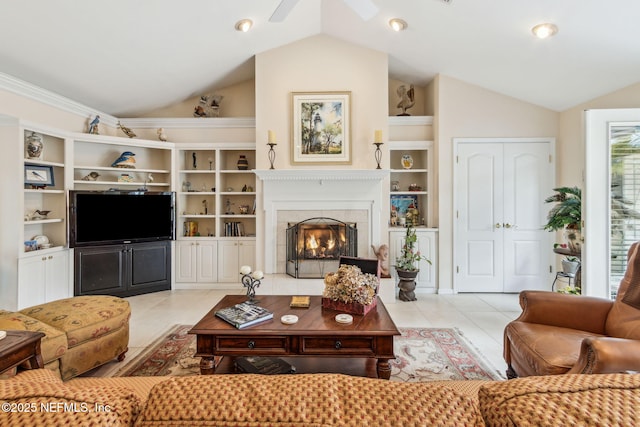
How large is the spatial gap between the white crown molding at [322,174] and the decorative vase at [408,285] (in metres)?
Answer: 1.31

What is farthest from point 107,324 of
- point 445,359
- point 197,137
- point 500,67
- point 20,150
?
point 500,67

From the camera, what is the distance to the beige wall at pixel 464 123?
4.38 meters

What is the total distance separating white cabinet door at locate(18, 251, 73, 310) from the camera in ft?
11.0

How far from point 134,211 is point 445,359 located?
13.7ft

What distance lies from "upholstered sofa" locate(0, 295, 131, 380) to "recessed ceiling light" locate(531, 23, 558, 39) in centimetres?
439

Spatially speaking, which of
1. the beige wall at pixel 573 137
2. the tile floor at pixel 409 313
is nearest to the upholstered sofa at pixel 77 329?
the tile floor at pixel 409 313

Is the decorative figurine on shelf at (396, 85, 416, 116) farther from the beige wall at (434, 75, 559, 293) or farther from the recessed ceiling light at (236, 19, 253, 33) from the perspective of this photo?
the recessed ceiling light at (236, 19, 253, 33)

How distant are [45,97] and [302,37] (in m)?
3.15

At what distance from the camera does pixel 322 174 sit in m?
4.13

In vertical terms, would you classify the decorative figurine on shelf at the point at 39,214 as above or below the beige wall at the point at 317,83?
below

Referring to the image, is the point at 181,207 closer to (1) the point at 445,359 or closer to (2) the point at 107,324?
(2) the point at 107,324

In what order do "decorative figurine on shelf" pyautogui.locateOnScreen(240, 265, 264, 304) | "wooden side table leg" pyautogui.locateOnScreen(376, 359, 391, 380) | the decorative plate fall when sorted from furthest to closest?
the decorative plate → "decorative figurine on shelf" pyautogui.locateOnScreen(240, 265, 264, 304) → "wooden side table leg" pyautogui.locateOnScreen(376, 359, 391, 380)

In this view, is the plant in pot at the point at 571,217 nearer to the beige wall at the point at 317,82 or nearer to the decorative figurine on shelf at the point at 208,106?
the beige wall at the point at 317,82

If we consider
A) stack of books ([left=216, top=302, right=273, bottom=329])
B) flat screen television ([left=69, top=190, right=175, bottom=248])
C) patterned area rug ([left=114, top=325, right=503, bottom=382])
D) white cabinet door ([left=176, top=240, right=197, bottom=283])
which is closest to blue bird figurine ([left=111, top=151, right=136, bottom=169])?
flat screen television ([left=69, top=190, right=175, bottom=248])
